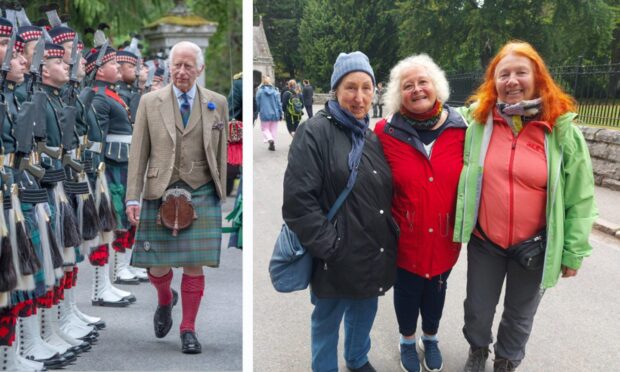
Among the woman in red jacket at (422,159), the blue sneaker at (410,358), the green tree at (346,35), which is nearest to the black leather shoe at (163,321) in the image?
the blue sneaker at (410,358)

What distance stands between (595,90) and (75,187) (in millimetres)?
7655

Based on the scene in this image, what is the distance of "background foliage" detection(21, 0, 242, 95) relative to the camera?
5.32 m

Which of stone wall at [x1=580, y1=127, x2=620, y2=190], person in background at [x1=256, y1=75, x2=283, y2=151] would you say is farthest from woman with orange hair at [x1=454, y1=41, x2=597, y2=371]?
person in background at [x1=256, y1=75, x2=283, y2=151]

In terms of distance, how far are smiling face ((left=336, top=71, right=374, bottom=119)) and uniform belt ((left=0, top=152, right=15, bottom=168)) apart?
1.34m

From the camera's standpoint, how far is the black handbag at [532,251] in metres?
2.91

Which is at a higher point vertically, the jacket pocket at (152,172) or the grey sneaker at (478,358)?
the jacket pocket at (152,172)

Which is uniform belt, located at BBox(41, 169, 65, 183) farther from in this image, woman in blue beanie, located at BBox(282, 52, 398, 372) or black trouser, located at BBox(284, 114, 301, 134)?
black trouser, located at BBox(284, 114, 301, 134)

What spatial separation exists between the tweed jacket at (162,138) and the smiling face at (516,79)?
1332 mm

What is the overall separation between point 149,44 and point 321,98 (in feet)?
42.5

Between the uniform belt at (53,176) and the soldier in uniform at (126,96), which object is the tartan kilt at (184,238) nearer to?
the uniform belt at (53,176)

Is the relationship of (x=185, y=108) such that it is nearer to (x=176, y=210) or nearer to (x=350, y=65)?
(x=176, y=210)

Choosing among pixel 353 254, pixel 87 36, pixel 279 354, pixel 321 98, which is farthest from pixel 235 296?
pixel 321 98

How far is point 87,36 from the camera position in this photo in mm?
5477

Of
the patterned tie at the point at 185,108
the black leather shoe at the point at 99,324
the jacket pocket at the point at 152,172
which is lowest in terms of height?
the black leather shoe at the point at 99,324
